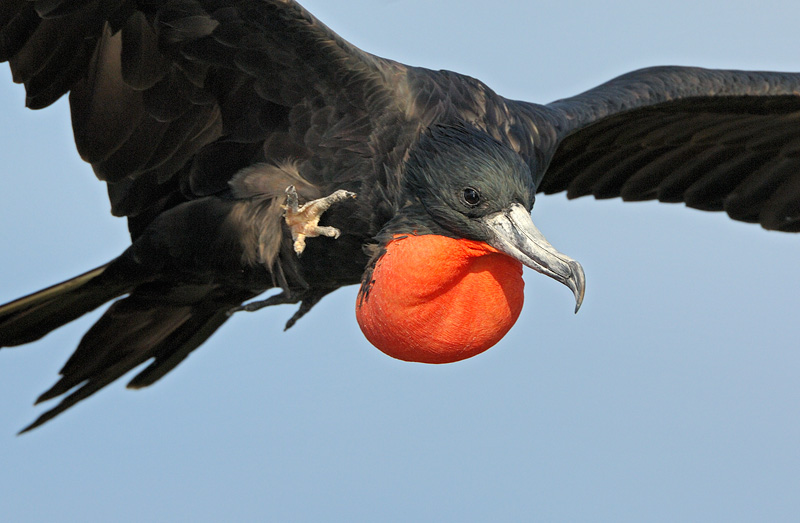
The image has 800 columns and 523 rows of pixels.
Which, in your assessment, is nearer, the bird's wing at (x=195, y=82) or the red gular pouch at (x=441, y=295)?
the red gular pouch at (x=441, y=295)

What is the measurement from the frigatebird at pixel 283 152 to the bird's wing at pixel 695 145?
3 cm

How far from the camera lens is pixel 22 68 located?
14.1 ft

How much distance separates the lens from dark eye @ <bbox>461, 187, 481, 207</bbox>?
4.01 meters

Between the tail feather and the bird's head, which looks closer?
the bird's head

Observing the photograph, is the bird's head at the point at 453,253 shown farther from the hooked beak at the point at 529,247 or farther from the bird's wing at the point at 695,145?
the bird's wing at the point at 695,145

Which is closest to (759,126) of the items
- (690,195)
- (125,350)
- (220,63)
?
(690,195)

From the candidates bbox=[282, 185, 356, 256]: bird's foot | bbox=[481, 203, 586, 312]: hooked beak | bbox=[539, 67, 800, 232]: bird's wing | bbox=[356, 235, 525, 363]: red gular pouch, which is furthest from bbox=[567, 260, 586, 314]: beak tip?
bbox=[539, 67, 800, 232]: bird's wing

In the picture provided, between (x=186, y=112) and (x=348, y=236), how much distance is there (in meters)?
0.74

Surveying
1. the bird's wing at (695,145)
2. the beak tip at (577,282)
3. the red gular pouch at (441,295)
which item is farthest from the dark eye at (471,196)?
the bird's wing at (695,145)

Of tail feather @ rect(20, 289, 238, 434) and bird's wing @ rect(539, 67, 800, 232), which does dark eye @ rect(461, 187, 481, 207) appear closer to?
bird's wing @ rect(539, 67, 800, 232)

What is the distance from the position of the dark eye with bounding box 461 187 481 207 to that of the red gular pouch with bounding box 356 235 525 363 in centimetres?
13

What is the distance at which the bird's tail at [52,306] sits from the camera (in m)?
4.92

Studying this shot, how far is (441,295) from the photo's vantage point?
13.3ft

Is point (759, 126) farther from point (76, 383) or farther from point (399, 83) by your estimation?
point (76, 383)
